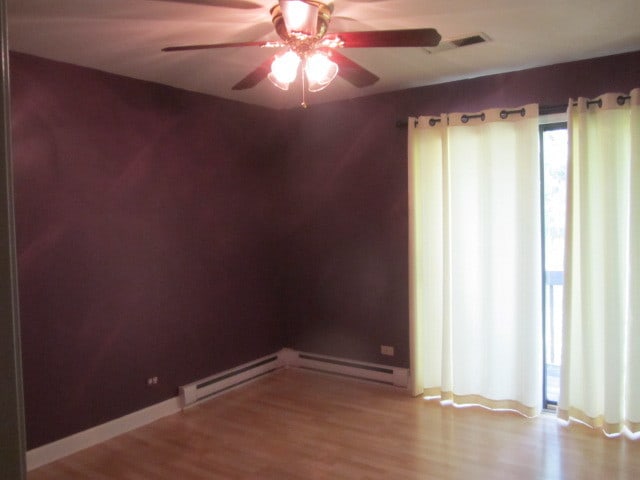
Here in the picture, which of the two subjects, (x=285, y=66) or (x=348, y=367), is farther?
(x=348, y=367)

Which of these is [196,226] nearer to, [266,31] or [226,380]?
[226,380]

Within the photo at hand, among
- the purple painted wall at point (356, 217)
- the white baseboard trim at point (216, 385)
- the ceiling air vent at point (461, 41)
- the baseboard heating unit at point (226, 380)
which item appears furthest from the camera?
the purple painted wall at point (356, 217)

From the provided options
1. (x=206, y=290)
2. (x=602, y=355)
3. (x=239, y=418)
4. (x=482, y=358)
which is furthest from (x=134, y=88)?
(x=602, y=355)

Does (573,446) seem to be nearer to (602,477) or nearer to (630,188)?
(602,477)

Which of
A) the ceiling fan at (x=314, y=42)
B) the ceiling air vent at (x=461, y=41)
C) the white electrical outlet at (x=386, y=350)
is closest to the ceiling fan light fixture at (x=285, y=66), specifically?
the ceiling fan at (x=314, y=42)

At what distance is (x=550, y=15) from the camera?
259cm

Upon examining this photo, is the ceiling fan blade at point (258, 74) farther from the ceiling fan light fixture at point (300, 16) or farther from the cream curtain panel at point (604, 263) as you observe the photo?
the cream curtain panel at point (604, 263)

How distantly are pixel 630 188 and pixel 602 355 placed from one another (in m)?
1.12

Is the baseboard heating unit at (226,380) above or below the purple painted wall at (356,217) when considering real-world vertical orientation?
below

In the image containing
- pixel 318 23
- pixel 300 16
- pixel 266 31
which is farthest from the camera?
pixel 266 31

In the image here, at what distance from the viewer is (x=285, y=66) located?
2.28m

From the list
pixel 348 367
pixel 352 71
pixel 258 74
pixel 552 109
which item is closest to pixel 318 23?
pixel 352 71

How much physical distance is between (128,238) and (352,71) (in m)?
2.07

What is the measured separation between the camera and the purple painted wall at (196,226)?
10.3ft
